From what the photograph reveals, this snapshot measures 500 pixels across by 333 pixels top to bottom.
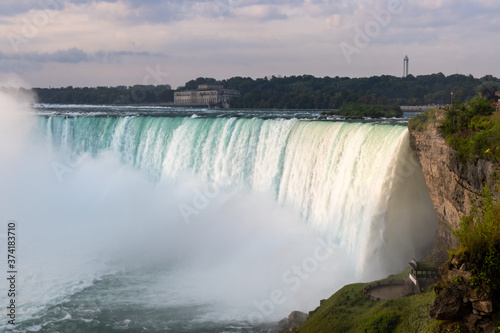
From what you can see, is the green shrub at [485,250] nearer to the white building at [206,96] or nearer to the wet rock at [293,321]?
the wet rock at [293,321]

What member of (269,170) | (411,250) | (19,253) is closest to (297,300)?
(411,250)

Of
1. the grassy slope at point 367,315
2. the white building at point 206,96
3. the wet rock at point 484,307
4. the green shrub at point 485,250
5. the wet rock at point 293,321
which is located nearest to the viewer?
the wet rock at point 484,307

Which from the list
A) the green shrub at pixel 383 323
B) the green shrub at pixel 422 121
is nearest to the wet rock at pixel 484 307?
the green shrub at pixel 383 323

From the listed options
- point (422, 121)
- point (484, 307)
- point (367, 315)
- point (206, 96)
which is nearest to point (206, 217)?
point (422, 121)

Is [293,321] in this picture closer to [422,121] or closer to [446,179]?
[446,179]

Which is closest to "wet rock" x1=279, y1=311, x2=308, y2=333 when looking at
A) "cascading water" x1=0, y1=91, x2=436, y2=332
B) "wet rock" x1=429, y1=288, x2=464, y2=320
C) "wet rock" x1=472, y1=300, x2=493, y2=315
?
"cascading water" x1=0, y1=91, x2=436, y2=332

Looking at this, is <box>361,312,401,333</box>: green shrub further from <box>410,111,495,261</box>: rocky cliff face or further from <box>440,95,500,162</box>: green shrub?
<box>440,95,500,162</box>: green shrub

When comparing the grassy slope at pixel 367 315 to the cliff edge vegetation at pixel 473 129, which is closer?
the grassy slope at pixel 367 315
